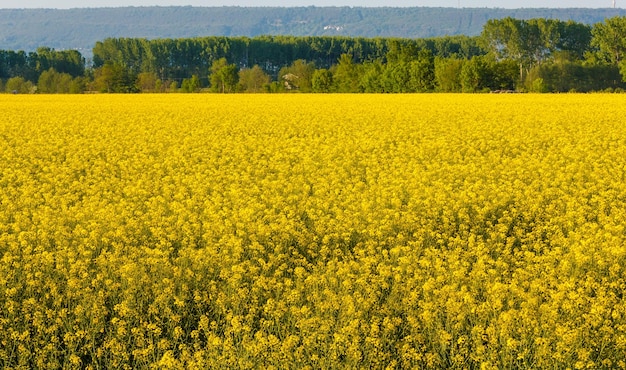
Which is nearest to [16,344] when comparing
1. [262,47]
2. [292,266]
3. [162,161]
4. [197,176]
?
[292,266]

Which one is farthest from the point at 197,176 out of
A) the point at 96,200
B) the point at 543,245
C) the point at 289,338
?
the point at 289,338

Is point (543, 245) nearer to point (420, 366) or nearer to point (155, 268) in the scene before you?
point (420, 366)

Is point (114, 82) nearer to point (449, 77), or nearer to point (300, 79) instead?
point (300, 79)

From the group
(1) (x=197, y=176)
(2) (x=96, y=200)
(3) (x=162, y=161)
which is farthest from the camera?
(3) (x=162, y=161)

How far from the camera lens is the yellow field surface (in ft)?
20.1

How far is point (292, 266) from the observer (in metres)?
8.72

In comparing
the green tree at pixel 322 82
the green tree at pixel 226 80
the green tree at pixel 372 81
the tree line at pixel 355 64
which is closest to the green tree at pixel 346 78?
the tree line at pixel 355 64

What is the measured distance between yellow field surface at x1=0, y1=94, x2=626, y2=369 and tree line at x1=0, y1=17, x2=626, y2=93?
54598mm

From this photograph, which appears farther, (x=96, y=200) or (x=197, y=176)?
(x=197, y=176)

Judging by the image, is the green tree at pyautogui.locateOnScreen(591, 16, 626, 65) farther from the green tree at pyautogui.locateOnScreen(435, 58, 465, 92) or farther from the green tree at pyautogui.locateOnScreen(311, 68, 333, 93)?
the green tree at pyautogui.locateOnScreen(311, 68, 333, 93)

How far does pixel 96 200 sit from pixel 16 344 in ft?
17.4

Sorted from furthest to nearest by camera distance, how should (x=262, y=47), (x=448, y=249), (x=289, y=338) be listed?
(x=262, y=47) < (x=448, y=249) < (x=289, y=338)

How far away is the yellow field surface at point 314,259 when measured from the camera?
6.13m

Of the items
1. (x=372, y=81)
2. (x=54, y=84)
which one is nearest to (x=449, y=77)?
(x=372, y=81)
